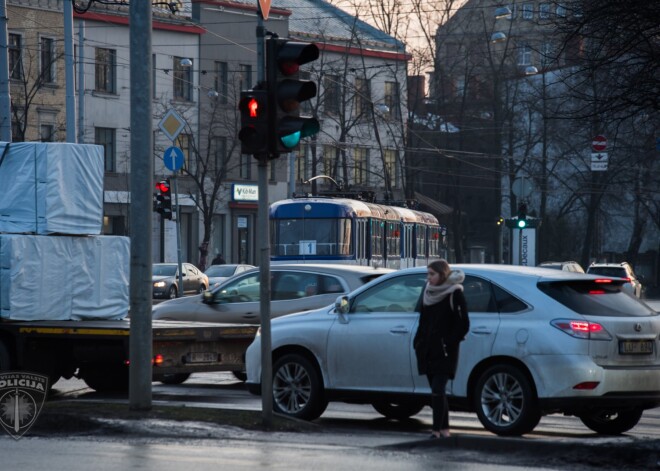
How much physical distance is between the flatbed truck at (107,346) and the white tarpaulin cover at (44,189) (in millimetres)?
1310

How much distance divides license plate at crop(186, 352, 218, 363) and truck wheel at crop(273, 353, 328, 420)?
2554 millimetres

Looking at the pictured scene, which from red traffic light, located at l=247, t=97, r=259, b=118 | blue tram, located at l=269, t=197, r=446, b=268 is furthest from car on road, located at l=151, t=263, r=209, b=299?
red traffic light, located at l=247, t=97, r=259, b=118

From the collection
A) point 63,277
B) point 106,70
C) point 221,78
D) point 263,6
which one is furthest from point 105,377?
point 221,78

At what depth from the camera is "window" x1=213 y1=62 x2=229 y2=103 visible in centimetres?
6450

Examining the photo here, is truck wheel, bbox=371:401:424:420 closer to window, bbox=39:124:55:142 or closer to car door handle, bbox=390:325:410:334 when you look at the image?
car door handle, bbox=390:325:410:334

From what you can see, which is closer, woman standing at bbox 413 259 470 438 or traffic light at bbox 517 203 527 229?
woman standing at bbox 413 259 470 438

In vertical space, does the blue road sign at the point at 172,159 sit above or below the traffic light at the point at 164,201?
above

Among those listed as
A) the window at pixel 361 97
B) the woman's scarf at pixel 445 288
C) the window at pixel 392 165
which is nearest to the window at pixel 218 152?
the window at pixel 361 97

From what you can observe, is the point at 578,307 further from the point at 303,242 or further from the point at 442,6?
the point at 442,6

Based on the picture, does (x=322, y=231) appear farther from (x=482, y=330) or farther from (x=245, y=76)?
(x=245, y=76)

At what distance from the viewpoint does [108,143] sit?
60656 millimetres

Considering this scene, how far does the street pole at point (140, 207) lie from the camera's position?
44.0ft

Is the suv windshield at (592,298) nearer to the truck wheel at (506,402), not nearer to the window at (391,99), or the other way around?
the truck wheel at (506,402)

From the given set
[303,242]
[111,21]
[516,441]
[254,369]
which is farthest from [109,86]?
[516,441]
